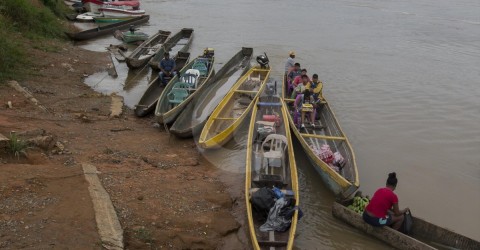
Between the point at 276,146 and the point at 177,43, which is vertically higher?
the point at 177,43

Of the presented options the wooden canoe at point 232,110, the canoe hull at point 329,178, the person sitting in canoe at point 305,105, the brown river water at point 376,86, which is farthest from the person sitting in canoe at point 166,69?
the canoe hull at point 329,178

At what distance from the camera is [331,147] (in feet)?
38.0

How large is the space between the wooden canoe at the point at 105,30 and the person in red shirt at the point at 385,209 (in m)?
21.5

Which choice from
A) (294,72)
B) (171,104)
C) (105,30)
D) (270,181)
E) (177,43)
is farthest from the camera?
(105,30)

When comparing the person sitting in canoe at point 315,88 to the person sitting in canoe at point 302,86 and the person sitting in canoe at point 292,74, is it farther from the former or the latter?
the person sitting in canoe at point 292,74

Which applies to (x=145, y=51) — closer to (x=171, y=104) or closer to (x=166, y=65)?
(x=166, y=65)

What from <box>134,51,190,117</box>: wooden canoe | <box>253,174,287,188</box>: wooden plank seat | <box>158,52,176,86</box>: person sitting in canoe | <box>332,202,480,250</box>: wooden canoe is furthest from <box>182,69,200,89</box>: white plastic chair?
<box>332,202,480,250</box>: wooden canoe

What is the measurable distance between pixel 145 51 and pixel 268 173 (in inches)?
566

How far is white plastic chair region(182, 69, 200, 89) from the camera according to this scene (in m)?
15.4

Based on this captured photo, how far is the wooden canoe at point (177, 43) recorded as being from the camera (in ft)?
64.7

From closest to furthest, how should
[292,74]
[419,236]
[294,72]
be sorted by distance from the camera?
[419,236], [294,72], [292,74]

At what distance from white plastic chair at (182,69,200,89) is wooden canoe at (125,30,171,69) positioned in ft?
15.4

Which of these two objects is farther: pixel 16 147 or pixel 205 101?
pixel 205 101

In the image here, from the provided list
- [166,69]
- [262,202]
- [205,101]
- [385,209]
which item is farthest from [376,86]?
[262,202]
